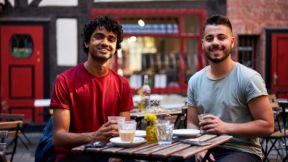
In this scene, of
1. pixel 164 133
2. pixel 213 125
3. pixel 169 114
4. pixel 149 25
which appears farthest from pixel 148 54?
pixel 164 133

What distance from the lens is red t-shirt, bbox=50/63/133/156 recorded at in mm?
3684

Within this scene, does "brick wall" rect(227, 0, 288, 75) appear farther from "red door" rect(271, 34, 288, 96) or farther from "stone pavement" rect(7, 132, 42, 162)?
"stone pavement" rect(7, 132, 42, 162)

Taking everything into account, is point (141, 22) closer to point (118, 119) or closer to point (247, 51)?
point (247, 51)

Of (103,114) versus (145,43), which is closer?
(103,114)

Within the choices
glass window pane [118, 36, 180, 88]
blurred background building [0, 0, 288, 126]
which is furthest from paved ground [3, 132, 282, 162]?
glass window pane [118, 36, 180, 88]

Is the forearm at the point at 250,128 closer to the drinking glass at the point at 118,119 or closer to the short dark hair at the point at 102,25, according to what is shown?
the drinking glass at the point at 118,119

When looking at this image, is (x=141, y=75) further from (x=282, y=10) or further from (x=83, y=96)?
(x=83, y=96)

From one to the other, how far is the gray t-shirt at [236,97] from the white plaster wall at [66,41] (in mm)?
7675

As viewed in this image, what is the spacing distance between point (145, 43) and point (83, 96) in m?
7.77

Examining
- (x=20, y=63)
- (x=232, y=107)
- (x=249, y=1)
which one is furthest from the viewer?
(x=249, y=1)

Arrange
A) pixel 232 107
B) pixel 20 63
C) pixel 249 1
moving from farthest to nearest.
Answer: pixel 249 1 < pixel 20 63 < pixel 232 107

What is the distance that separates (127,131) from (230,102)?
834 millimetres

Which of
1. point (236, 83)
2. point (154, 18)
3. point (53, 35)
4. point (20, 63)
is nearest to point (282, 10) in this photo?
point (154, 18)

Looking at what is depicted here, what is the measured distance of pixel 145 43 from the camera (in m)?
11.4
